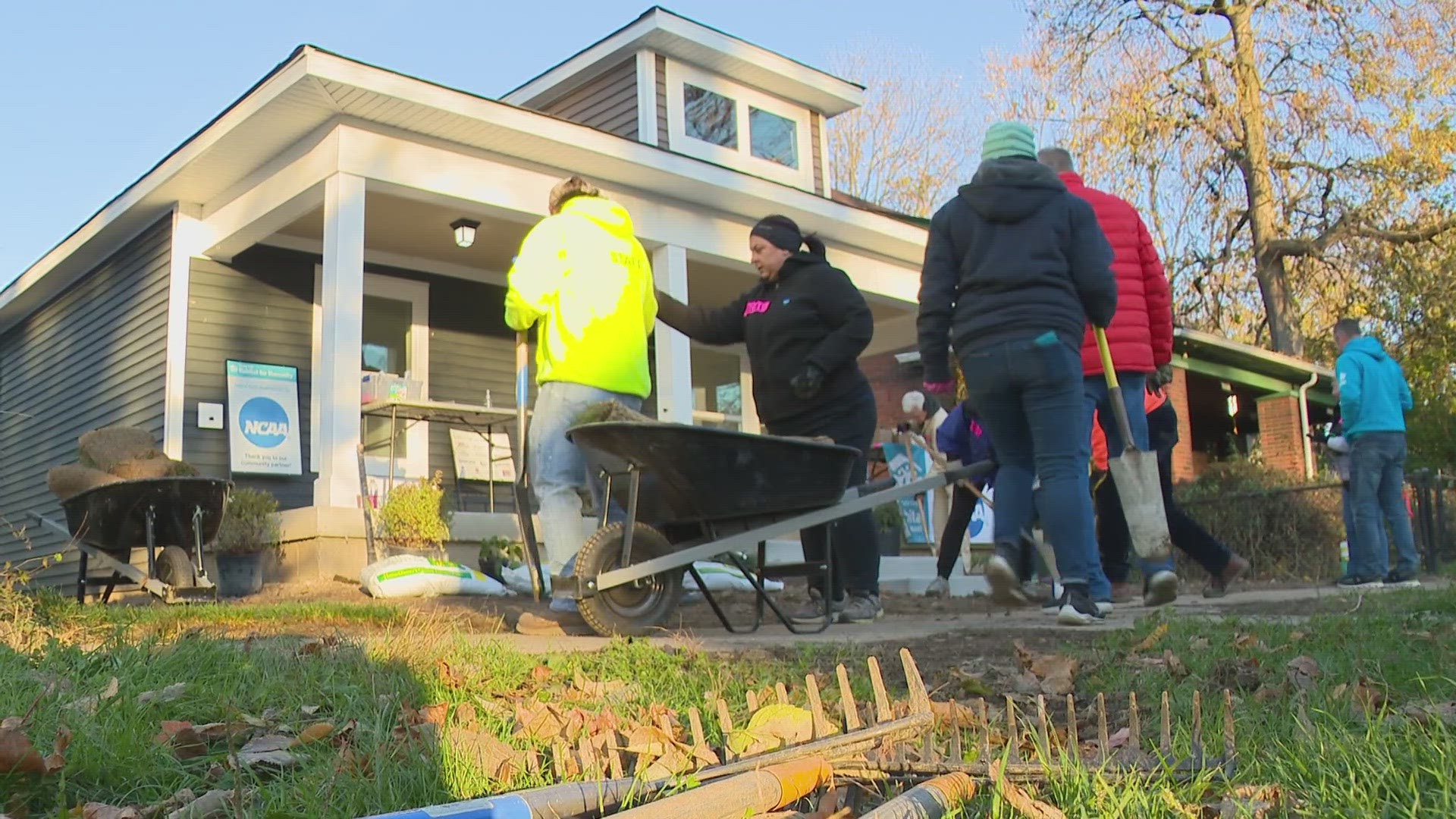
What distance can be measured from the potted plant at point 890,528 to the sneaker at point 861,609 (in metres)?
6.84

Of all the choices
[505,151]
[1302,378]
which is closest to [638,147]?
[505,151]

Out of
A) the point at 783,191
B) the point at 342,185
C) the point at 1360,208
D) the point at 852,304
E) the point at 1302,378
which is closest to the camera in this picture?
the point at 852,304

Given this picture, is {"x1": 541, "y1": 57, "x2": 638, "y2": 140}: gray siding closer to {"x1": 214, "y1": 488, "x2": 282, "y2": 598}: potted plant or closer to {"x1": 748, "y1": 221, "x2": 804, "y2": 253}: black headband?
{"x1": 214, "y1": 488, "x2": 282, "y2": 598}: potted plant

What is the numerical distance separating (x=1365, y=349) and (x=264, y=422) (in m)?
8.96

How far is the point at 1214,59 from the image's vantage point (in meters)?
24.3

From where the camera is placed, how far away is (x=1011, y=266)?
4945mm

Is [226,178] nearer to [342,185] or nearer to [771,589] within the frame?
[342,185]

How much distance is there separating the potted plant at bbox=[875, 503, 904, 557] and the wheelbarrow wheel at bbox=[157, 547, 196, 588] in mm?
7210

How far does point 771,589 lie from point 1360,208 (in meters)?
19.6

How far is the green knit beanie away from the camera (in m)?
5.24

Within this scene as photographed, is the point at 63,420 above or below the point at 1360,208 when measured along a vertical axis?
below

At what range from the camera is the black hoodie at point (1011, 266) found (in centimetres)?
495

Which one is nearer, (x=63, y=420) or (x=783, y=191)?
(x=783, y=191)

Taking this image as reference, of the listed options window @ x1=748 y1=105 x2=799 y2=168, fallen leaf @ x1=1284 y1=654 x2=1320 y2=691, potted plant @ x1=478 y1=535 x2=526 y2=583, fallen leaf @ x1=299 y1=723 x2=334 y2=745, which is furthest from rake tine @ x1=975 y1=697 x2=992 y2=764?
window @ x1=748 y1=105 x2=799 y2=168
